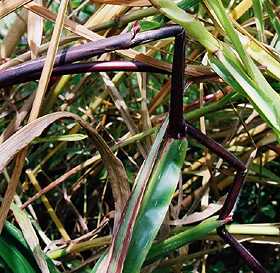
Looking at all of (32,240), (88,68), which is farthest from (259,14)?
(32,240)

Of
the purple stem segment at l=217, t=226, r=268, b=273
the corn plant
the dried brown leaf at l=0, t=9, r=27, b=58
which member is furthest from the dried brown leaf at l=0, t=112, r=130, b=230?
the dried brown leaf at l=0, t=9, r=27, b=58

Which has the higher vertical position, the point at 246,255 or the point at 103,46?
the point at 103,46

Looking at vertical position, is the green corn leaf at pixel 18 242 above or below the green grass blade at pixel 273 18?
below

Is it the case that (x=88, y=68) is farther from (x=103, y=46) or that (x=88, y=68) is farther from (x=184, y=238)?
(x=184, y=238)

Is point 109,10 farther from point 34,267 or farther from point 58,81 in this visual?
point 34,267

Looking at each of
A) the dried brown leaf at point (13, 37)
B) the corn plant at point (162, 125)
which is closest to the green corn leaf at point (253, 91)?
the corn plant at point (162, 125)

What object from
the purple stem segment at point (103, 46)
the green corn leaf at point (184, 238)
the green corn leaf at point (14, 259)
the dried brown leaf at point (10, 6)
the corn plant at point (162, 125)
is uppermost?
the dried brown leaf at point (10, 6)

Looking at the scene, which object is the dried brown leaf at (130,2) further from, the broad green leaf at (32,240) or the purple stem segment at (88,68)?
the broad green leaf at (32,240)

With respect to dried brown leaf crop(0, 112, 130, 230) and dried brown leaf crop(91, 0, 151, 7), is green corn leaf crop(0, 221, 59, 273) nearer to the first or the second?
dried brown leaf crop(0, 112, 130, 230)

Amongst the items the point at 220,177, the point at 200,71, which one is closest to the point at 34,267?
the point at 200,71
